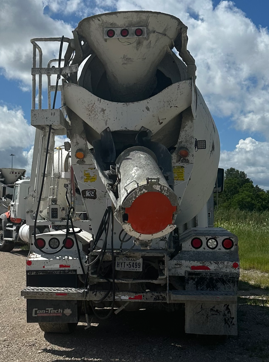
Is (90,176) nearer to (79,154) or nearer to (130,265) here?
(79,154)

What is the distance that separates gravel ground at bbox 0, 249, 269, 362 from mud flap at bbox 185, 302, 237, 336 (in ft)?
0.81

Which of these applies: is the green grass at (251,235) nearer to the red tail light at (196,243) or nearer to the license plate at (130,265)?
the red tail light at (196,243)

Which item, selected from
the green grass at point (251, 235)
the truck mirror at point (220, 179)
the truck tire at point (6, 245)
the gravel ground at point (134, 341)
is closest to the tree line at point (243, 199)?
the green grass at point (251, 235)

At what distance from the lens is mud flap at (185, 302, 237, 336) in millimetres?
5543

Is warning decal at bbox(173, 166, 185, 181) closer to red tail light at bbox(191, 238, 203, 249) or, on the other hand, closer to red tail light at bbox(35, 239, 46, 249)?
red tail light at bbox(191, 238, 203, 249)

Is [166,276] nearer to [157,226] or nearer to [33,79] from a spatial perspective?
[157,226]

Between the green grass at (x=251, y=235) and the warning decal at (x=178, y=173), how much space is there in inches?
264

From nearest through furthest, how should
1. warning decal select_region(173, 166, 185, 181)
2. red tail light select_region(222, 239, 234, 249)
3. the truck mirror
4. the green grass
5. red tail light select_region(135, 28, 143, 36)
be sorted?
red tail light select_region(135, 28, 143, 36) → red tail light select_region(222, 239, 234, 249) → warning decal select_region(173, 166, 185, 181) → the truck mirror → the green grass

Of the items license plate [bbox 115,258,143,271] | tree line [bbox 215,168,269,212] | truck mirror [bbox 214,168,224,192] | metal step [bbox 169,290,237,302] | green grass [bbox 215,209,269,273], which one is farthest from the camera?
tree line [bbox 215,168,269,212]

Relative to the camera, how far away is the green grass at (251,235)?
12.4 meters

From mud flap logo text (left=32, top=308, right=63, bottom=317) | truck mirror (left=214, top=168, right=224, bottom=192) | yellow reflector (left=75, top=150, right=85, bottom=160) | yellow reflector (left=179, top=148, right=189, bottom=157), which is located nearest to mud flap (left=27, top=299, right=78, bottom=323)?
mud flap logo text (left=32, top=308, right=63, bottom=317)

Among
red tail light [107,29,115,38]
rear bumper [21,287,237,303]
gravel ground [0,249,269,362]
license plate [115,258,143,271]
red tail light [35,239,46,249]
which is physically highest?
red tail light [107,29,115,38]

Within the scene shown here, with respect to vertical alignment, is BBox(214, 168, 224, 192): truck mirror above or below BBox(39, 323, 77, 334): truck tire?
above

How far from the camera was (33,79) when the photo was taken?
680 centimetres
